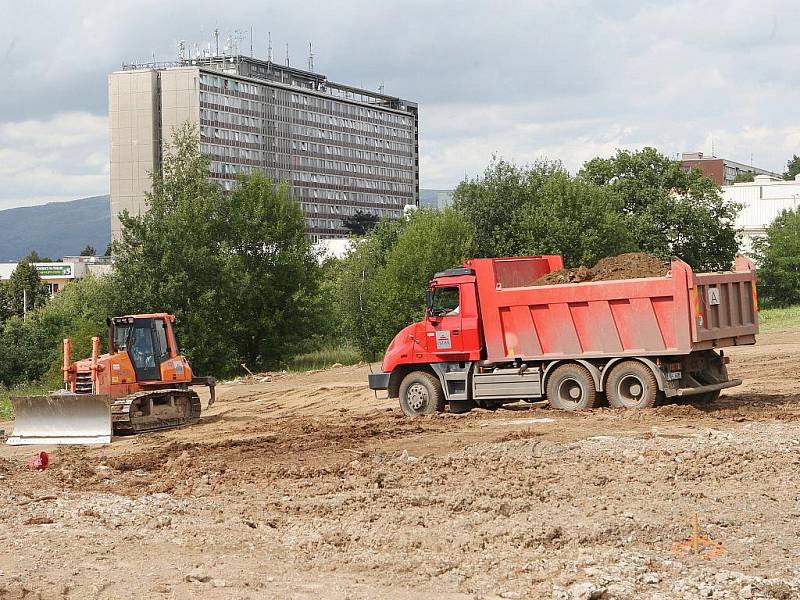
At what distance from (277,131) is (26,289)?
43.5 m

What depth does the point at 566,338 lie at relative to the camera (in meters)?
20.1

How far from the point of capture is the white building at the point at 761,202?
9056cm

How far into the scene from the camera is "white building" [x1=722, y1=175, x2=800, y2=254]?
90.6 metres

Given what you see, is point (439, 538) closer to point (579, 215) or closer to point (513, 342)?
point (513, 342)

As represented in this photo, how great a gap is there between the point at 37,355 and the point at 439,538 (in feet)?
199

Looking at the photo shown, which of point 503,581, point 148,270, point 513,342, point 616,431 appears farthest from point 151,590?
point 148,270

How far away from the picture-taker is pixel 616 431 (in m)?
17.2

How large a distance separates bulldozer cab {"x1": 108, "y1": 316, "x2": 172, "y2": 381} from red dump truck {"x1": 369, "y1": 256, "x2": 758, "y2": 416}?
443cm

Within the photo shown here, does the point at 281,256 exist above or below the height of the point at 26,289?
below

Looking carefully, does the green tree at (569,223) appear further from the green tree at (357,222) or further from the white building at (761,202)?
the green tree at (357,222)

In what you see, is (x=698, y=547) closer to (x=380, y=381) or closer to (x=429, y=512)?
(x=429, y=512)

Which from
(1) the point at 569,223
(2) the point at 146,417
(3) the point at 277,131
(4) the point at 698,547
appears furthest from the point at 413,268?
(3) the point at 277,131

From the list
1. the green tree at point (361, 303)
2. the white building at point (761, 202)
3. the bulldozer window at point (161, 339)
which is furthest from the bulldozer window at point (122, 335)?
the white building at point (761, 202)

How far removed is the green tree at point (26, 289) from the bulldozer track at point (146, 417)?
3637 inches
